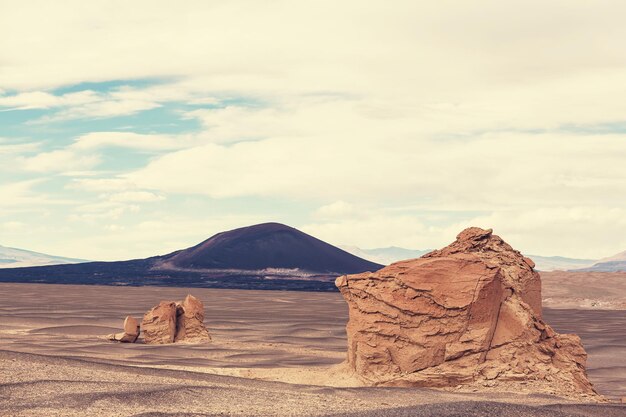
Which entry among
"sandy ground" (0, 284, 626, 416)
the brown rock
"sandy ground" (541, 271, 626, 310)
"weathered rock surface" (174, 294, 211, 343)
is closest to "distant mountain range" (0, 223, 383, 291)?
"sandy ground" (541, 271, 626, 310)

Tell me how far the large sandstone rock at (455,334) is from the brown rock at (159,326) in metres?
6.83

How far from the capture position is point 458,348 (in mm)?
10711

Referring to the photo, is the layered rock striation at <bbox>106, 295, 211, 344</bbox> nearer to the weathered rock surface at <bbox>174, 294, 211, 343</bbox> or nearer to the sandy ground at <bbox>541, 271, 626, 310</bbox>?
the weathered rock surface at <bbox>174, 294, 211, 343</bbox>

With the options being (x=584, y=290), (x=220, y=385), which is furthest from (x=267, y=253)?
(x=220, y=385)

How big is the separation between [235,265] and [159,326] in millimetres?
96404

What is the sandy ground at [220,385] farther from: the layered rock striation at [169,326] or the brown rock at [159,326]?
the brown rock at [159,326]

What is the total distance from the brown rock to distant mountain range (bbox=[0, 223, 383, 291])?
65.9 m

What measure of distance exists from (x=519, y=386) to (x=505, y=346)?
0.62 m

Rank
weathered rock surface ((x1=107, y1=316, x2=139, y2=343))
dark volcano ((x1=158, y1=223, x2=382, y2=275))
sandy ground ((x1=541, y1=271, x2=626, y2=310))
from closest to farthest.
Answer: weathered rock surface ((x1=107, y1=316, x2=139, y2=343)) → sandy ground ((x1=541, y1=271, x2=626, y2=310)) → dark volcano ((x1=158, y1=223, x2=382, y2=275))

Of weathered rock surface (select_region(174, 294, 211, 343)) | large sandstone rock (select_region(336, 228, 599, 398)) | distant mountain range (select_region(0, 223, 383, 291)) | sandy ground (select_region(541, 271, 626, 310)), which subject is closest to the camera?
large sandstone rock (select_region(336, 228, 599, 398))

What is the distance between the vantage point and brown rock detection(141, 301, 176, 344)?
56.7 ft

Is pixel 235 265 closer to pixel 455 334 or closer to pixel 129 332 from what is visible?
pixel 129 332

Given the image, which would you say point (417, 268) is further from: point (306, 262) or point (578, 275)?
point (306, 262)

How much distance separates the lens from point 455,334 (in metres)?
10.8
